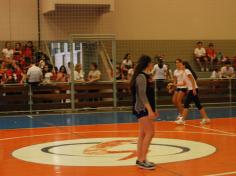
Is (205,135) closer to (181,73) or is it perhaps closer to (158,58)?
(181,73)

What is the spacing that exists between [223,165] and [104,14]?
57.3 ft

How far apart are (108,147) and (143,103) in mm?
2814

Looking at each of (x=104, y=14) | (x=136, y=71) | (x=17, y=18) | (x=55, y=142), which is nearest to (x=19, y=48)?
(x=17, y=18)

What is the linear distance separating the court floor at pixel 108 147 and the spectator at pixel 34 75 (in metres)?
2.71

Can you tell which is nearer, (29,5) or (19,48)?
(19,48)

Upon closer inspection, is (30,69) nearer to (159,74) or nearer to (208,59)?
(159,74)

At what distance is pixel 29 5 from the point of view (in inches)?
974

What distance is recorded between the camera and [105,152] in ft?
35.2

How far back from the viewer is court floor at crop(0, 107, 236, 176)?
894 cm

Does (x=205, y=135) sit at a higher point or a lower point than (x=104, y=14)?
lower

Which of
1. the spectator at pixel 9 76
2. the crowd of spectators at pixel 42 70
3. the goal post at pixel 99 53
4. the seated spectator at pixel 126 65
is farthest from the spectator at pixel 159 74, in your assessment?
the spectator at pixel 9 76

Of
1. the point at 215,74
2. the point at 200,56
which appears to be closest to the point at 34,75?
the point at 215,74

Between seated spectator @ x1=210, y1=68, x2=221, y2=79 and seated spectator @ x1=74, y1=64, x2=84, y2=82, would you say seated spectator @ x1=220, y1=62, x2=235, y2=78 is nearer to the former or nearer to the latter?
seated spectator @ x1=210, y1=68, x2=221, y2=79

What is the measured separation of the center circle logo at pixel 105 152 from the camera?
978 centimetres
